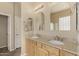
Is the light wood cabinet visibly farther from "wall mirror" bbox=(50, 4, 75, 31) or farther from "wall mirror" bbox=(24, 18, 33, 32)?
"wall mirror" bbox=(50, 4, 75, 31)

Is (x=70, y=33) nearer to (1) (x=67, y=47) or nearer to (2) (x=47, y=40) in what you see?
(1) (x=67, y=47)

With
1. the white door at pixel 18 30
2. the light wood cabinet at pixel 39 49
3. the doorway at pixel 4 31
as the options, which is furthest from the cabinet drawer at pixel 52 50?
the doorway at pixel 4 31

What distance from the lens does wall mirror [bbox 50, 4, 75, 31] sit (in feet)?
5.48

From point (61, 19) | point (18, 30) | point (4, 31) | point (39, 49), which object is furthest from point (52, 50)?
point (4, 31)

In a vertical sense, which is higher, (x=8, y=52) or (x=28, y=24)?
(x=28, y=24)

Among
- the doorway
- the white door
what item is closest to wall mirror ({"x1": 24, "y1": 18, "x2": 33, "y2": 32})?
the white door

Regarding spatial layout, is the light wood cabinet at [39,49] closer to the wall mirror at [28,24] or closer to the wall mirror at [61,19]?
the wall mirror at [28,24]

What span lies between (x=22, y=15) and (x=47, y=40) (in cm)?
51

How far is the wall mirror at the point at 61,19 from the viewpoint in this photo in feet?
5.48

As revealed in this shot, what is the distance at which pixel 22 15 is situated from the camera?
1722 mm

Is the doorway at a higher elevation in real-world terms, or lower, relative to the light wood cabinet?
higher

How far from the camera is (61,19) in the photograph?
171 centimetres

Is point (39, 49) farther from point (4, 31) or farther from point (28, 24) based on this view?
point (4, 31)

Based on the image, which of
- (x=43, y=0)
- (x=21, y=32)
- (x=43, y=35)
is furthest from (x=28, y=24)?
(x=43, y=0)
